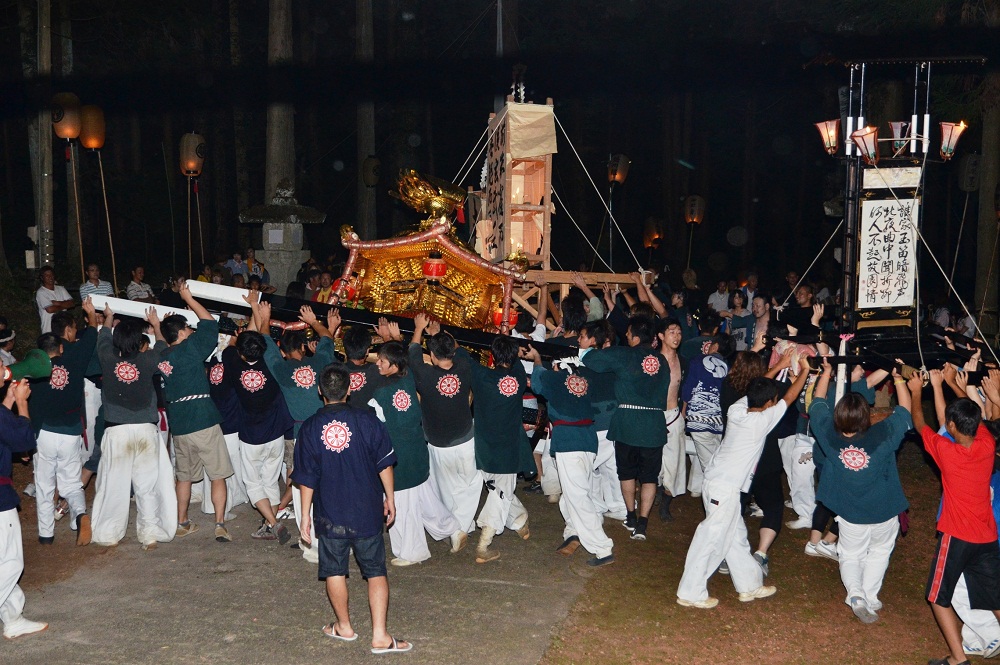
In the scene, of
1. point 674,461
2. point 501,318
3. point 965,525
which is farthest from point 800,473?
point 501,318

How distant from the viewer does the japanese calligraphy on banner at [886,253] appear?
6828mm

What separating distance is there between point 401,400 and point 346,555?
1460 millimetres

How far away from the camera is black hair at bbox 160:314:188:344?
687cm

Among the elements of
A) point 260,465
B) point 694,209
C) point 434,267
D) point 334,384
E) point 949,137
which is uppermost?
point 694,209

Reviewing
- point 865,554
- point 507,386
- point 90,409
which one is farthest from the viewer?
point 90,409

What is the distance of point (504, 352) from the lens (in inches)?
265

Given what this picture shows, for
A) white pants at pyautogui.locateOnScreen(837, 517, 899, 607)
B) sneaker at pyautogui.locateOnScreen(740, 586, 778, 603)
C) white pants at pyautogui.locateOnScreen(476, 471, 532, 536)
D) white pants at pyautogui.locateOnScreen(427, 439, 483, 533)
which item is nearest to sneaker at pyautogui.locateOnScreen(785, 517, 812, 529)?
sneaker at pyautogui.locateOnScreen(740, 586, 778, 603)

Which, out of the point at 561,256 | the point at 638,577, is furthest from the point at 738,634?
the point at 561,256

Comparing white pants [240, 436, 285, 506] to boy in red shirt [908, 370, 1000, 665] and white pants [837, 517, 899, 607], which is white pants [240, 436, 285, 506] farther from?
boy in red shirt [908, 370, 1000, 665]

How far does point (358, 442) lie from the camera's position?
200 inches

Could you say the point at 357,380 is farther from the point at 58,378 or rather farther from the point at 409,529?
the point at 58,378

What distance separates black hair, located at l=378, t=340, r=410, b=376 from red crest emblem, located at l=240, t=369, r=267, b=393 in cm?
116

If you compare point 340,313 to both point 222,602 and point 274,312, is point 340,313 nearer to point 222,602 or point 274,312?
point 274,312

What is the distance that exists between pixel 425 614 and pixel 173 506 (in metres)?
2.52
